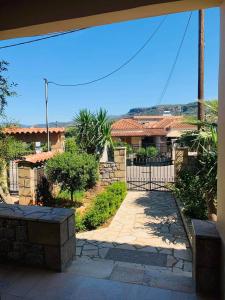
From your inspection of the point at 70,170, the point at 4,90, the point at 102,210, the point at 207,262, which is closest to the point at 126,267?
the point at 207,262

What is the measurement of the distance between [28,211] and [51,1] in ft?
7.65

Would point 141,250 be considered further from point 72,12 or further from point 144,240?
point 72,12

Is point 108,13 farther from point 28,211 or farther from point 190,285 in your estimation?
point 190,285

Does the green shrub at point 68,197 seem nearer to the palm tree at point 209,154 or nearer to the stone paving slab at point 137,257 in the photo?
the stone paving slab at point 137,257

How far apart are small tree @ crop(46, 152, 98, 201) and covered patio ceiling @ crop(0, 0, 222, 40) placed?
A: 16.5ft

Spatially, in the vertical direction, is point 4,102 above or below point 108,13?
below

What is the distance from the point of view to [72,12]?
2.49 m

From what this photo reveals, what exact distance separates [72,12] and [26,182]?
6003mm

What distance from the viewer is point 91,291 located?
2654 millimetres

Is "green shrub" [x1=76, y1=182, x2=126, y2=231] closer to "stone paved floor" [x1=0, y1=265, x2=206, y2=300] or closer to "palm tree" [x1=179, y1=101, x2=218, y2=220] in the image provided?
"palm tree" [x1=179, y1=101, x2=218, y2=220]

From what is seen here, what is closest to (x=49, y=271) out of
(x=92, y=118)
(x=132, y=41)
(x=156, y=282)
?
(x=156, y=282)

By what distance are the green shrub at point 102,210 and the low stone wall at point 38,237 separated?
9.25ft

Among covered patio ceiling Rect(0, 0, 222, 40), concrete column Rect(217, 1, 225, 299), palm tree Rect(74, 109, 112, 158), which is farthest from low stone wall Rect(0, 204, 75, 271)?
palm tree Rect(74, 109, 112, 158)

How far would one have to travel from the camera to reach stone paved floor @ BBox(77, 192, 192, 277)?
175 inches
